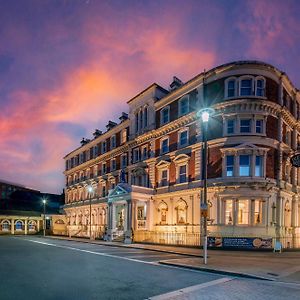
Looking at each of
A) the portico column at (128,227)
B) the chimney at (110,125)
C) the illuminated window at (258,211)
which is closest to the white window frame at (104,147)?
the chimney at (110,125)

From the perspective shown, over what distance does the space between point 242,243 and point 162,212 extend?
10.4 metres

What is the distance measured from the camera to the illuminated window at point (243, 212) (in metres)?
26.1

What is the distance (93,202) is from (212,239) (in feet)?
87.8

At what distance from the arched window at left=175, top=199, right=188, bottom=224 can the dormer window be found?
8627 mm

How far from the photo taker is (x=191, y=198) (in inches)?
1177

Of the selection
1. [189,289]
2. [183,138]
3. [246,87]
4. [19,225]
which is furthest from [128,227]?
[19,225]

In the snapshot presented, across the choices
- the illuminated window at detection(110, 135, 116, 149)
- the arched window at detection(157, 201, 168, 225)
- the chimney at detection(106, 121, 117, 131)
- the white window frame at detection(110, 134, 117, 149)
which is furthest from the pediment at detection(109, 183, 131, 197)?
the chimney at detection(106, 121, 117, 131)

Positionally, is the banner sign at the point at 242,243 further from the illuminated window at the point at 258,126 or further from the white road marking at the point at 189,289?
the white road marking at the point at 189,289

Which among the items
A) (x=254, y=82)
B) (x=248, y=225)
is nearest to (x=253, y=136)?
(x=254, y=82)

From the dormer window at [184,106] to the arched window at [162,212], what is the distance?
937 centimetres

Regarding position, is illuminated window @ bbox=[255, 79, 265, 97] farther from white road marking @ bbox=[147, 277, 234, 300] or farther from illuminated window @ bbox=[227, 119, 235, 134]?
white road marking @ bbox=[147, 277, 234, 300]

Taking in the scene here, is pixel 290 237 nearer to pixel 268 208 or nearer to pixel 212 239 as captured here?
pixel 268 208

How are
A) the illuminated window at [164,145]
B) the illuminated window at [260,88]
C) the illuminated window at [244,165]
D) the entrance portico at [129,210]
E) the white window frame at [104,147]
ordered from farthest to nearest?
the white window frame at [104,147] → the illuminated window at [164,145] → the entrance portico at [129,210] → the illuminated window at [260,88] → the illuminated window at [244,165]

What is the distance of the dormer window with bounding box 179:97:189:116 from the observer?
3186 centimetres
